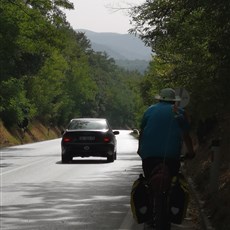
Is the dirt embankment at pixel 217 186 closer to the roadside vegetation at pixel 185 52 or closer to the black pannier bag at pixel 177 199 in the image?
the roadside vegetation at pixel 185 52

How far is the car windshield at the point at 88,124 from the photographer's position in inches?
961

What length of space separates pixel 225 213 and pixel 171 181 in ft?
6.92

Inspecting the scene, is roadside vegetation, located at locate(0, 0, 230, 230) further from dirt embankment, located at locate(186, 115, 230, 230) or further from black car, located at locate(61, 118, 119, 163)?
black car, located at locate(61, 118, 119, 163)

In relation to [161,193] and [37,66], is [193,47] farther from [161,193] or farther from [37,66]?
[37,66]

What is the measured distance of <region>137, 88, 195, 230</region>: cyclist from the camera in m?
7.26

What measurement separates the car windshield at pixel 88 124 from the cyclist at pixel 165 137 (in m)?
16.9

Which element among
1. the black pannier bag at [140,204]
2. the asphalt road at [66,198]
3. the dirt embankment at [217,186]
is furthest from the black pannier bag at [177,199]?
the asphalt road at [66,198]

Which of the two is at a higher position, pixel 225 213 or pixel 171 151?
pixel 171 151

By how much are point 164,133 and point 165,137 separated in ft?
0.16

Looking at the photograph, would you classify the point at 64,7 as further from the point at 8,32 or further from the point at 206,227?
the point at 206,227

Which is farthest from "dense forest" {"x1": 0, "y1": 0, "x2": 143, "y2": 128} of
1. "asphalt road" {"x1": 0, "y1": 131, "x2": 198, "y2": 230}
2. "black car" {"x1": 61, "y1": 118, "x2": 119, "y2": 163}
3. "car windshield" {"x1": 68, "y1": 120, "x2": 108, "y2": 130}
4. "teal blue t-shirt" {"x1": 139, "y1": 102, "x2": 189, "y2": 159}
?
"teal blue t-shirt" {"x1": 139, "y1": 102, "x2": 189, "y2": 159}

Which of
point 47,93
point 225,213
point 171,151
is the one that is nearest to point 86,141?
point 225,213

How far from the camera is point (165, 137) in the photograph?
23.9ft

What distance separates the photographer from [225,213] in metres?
8.99
